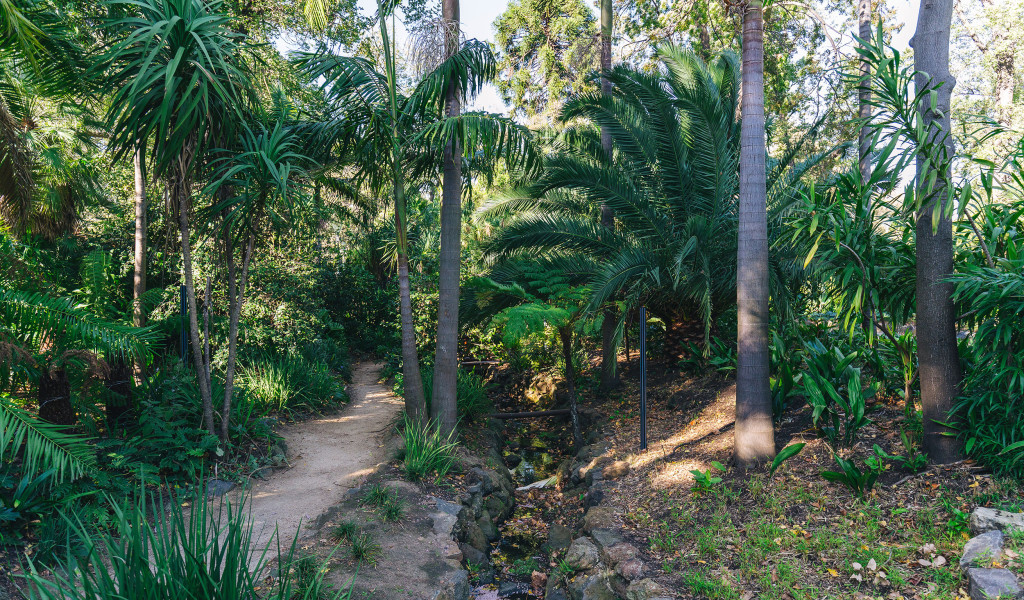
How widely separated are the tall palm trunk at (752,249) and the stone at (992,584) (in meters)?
2.11

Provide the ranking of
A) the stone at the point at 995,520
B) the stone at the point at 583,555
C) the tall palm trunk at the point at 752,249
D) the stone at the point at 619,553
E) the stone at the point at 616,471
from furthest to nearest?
the stone at the point at 616,471 → the tall palm trunk at the point at 752,249 → the stone at the point at 583,555 → the stone at the point at 619,553 → the stone at the point at 995,520

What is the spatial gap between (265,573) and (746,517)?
391cm

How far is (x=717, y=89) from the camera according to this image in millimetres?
8086

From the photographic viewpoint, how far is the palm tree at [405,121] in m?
6.55

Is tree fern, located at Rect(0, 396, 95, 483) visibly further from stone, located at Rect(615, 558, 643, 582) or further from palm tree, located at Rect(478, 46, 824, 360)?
palm tree, located at Rect(478, 46, 824, 360)

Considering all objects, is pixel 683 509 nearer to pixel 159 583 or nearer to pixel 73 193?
pixel 159 583

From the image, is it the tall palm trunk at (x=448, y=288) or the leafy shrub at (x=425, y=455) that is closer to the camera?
the leafy shrub at (x=425, y=455)

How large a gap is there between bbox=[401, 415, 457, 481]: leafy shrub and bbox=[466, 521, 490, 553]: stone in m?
0.74

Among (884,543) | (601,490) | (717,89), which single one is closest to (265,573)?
(601,490)

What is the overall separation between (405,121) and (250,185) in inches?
79.9

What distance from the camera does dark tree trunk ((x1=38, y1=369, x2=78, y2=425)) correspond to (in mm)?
5340

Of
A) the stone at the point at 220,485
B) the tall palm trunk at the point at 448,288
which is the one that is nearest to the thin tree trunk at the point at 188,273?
the stone at the point at 220,485

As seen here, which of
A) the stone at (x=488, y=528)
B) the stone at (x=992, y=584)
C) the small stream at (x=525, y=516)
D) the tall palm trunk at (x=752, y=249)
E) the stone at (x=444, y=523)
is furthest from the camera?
the stone at (x=488, y=528)

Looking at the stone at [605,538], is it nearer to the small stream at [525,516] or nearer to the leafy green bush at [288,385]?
the small stream at [525,516]
